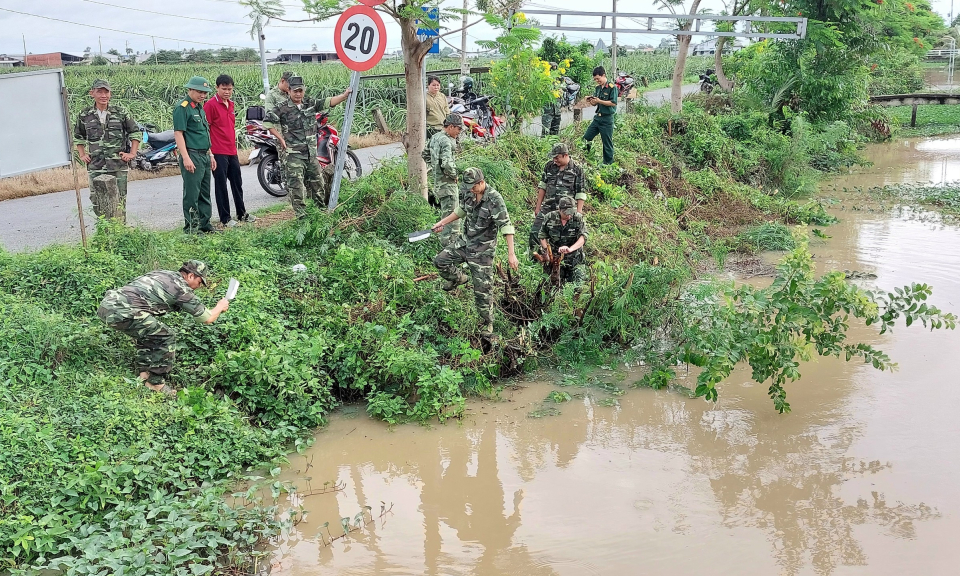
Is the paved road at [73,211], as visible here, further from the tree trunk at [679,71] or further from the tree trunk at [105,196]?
the tree trunk at [679,71]

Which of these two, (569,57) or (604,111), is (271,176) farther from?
(569,57)

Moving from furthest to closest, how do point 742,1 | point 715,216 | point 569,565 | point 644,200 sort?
point 742,1 < point 715,216 < point 644,200 < point 569,565

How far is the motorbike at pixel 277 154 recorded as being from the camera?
9667mm

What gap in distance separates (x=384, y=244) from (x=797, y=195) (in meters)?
9.68

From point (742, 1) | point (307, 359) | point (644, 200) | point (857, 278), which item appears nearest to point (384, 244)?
point (307, 359)

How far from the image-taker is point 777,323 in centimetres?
601

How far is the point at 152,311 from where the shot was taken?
5578mm

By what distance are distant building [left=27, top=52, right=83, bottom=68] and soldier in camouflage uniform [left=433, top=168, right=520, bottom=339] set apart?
25760 mm

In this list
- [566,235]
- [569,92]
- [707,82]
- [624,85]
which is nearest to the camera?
[566,235]

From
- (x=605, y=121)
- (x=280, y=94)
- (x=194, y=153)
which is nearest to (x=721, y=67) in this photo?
(x=605, y=121)

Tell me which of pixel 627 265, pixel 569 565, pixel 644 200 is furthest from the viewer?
pixel 644 200

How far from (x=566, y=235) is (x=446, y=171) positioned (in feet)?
4.81

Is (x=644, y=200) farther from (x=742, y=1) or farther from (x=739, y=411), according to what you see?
(x=742, y=1)

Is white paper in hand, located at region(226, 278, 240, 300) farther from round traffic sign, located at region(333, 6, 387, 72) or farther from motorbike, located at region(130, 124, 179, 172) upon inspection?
motorbike, located at region(130, 124, 179, 172)
